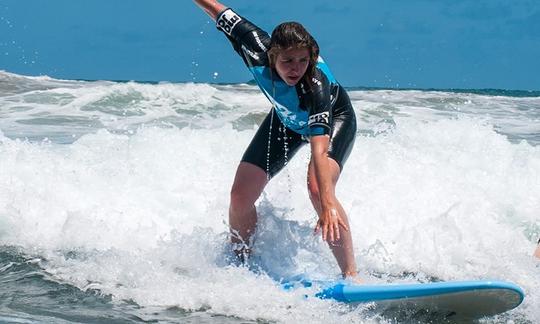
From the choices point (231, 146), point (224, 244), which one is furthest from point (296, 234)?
point (231, 146)

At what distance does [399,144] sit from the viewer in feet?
29.8

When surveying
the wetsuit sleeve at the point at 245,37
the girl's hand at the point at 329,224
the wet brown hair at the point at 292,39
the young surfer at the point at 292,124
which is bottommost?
the girl's hand at the point at 329,224

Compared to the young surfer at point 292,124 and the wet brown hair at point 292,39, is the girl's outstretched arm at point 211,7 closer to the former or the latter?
the young surfer at point 292,124

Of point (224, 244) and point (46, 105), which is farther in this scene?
point (46, 105)

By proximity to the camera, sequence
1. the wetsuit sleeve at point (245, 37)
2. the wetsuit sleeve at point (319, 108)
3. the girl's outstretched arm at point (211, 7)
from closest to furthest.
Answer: the wetsuit sleeve at point (319, 108)
the wetsuit sleeve at point (245, 37)
the girl's outstretched arm at point (211, 7)

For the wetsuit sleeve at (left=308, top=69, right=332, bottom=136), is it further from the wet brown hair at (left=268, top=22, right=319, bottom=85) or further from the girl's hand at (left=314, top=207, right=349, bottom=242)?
the girl's hand at (left=314, top=207, right=349, bottom=242)

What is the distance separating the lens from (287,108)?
4418 millimetres

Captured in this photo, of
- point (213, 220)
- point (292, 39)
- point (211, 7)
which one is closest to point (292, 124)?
point (292, 39)

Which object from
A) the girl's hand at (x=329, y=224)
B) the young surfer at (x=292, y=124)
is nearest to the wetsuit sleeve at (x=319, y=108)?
the young surfer at (x=292, y=124)

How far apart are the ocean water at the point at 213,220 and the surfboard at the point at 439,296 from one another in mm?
77

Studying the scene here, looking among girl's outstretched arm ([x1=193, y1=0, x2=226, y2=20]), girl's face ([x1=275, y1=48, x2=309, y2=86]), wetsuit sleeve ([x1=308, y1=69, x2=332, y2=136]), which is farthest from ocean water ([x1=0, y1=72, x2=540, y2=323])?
girl's outstretched arm ([x1=193, y1=0, x2=226, y2=20])

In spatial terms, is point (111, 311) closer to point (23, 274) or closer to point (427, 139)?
point (23, 274)

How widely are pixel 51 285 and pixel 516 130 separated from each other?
33.2 feet

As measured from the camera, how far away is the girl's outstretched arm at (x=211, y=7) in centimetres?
478
